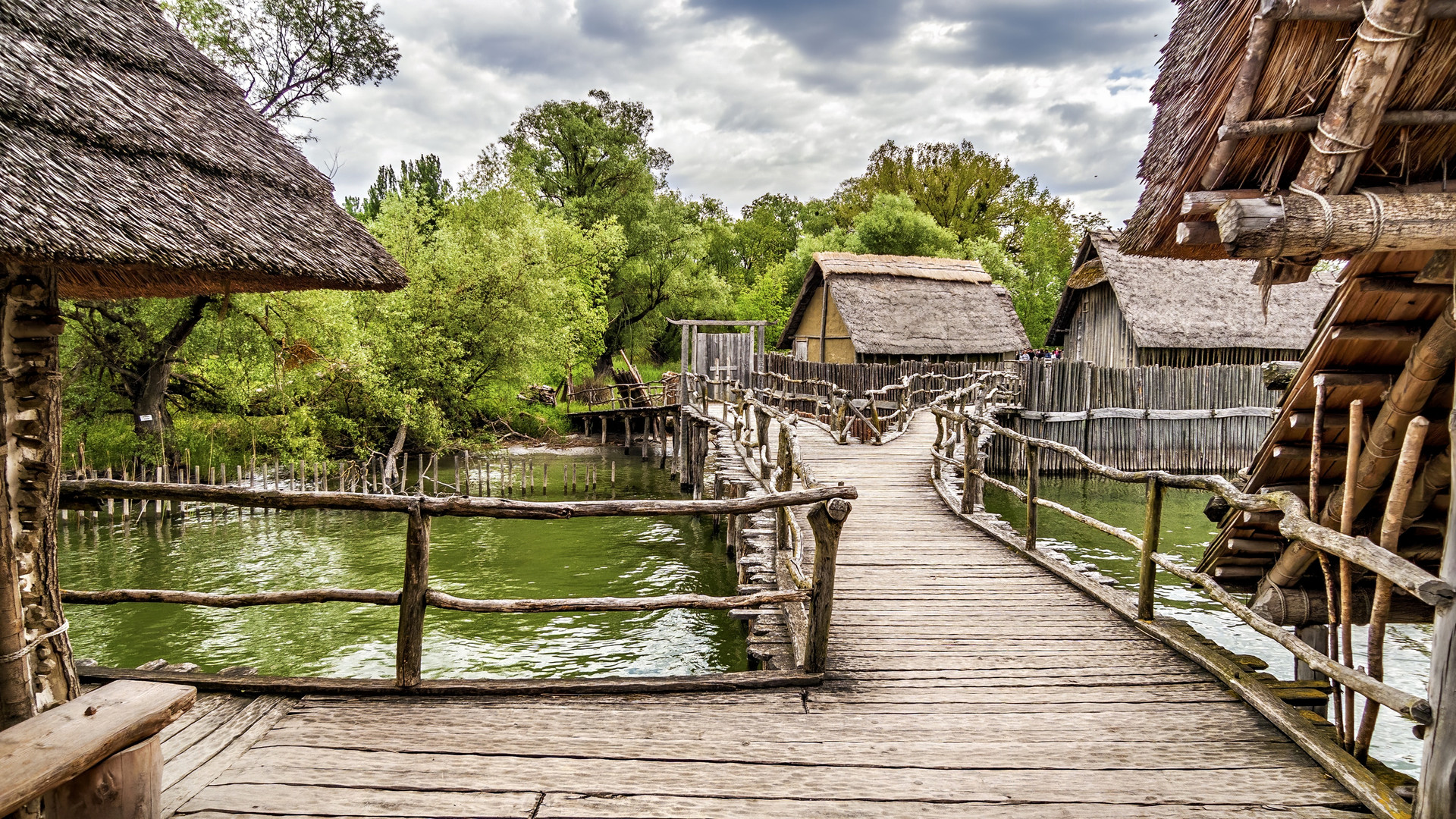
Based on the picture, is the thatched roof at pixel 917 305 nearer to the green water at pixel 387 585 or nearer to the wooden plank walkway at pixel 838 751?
the green water at pixel 387 585

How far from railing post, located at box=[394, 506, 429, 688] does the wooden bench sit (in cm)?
115

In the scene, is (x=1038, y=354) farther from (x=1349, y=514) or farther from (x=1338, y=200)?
(x=1338, y=200)

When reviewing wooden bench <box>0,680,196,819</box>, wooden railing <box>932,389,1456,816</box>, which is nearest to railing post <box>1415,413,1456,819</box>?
wooden railing <box>932,389,1456,816</box>

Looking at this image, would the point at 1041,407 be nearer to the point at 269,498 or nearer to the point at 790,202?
the point at 269,498

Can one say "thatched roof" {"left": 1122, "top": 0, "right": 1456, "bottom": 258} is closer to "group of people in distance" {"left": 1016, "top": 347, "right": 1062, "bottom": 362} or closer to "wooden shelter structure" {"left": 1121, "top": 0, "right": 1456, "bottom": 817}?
"wooden shelter structure" {"left": 1121, "top": 0, "right": 1456, "bottom": 817}

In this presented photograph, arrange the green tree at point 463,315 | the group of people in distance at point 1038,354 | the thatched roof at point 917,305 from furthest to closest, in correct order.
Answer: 1. the group of people in distance at point 1038,354
2. the thatched roof at point 917,305
3. the green tree at point 463,315

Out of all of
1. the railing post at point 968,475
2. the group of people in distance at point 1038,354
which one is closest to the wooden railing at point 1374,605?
the railing post at point 968,475

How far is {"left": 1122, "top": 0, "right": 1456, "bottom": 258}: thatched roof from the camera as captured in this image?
2670 mm

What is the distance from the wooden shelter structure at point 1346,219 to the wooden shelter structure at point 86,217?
4.22 m

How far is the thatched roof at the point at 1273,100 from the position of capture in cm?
267

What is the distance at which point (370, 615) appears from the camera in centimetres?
1048

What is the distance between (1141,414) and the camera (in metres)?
18.7

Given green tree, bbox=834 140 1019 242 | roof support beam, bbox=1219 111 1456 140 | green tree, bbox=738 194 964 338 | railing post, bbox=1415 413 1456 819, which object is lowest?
railing post, bbox=1415 413 1456 819

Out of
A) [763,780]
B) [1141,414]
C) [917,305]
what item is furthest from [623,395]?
[763,780]
